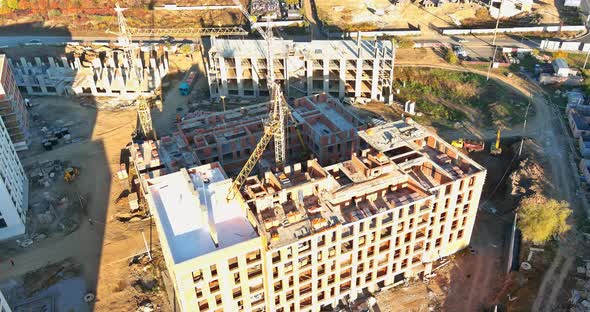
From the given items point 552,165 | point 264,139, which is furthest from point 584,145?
point 264,139

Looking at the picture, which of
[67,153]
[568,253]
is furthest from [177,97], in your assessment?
[568,253]

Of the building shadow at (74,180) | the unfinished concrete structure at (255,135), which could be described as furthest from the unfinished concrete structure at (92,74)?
the unfinished concrete structure at (255,135)

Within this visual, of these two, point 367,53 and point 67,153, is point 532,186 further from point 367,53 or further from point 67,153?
point 67,153

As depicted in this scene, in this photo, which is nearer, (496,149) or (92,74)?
(496,149)

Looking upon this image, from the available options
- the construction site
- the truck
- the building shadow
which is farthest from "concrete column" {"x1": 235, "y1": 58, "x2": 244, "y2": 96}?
the building shadow

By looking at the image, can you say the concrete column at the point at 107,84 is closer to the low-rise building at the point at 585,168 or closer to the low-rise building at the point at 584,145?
the low-rise building at the point at 585,168

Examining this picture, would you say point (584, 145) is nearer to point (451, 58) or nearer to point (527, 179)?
point (527, 179)
